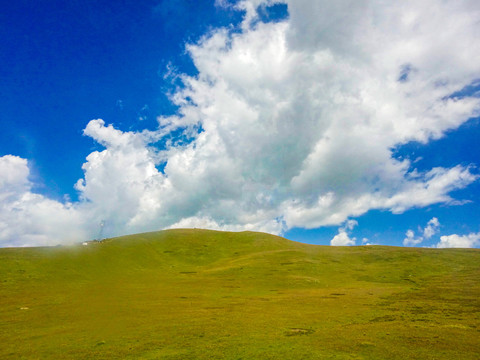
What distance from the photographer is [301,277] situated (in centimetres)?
8931

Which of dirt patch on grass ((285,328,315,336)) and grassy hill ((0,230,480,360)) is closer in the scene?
grassy hill ((0,230,480,360))

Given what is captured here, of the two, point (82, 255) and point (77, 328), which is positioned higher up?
point (82, 255)

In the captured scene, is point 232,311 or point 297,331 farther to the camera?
point 232,311

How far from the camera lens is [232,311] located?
4397 cm

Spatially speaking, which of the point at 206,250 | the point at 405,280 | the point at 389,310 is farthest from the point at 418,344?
the point at 206,250

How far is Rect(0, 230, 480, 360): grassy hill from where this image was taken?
26.0m

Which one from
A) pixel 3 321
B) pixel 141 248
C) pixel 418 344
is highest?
pixel 141 248

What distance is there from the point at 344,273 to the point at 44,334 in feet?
297

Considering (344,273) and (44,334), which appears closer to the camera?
(44,334)

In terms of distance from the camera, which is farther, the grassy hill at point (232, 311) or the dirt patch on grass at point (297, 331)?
the dirt patch on grass at point (297, 331)

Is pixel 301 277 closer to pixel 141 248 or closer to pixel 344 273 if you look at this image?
pixel 344 273

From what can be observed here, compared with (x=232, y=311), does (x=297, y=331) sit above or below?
above

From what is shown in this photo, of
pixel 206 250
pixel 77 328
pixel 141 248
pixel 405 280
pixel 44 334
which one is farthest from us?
pixel 206 250

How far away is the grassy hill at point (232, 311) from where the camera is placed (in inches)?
1024
